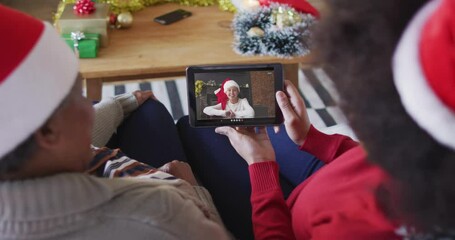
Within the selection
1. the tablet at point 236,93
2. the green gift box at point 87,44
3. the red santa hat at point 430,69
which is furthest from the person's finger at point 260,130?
the green gift box at point 87,44

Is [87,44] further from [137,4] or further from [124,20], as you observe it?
[137,4]

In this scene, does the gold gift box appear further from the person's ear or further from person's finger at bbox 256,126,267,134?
the person's ear

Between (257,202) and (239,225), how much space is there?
5.8 inches

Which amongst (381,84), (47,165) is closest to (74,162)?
(47,165)

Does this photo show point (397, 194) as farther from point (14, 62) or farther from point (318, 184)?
point (14, 62)

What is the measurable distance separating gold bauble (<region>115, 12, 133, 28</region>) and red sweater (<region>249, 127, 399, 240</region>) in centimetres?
90

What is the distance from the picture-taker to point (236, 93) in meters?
1.06

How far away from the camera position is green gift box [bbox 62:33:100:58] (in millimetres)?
1542

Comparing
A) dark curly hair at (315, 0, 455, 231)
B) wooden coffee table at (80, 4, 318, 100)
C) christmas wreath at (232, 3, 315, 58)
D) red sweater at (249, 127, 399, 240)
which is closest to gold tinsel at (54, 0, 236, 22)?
wooden coffee table at (80, 4, 318, 100)

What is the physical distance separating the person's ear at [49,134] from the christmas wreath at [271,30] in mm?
1016

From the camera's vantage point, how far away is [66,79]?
65 cm

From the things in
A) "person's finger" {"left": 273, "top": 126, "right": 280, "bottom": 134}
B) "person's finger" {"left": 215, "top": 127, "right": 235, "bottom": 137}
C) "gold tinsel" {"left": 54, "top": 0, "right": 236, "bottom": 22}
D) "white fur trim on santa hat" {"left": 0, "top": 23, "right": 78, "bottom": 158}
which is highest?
"white fur trim on santa hat" {"left": 0, "top": 23, "right": 78, "bottom": 158}

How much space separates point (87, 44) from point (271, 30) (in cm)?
57

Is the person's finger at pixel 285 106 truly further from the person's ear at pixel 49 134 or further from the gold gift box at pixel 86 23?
the gold gift box at pixel 86 23
